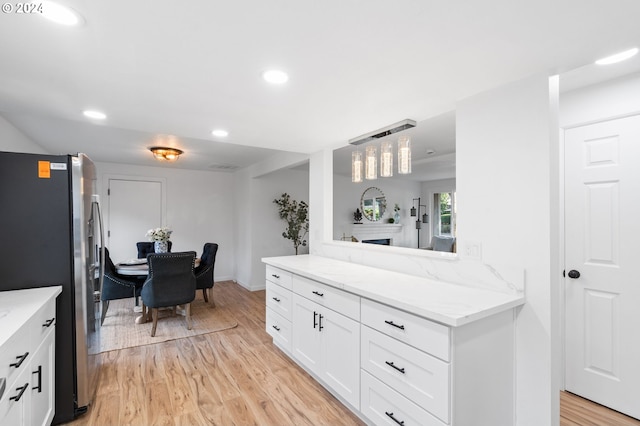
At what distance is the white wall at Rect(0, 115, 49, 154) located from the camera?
2957 mm

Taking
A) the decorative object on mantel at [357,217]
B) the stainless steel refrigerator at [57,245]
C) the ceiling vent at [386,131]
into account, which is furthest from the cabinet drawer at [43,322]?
the decorative object on mantel at [357,217]

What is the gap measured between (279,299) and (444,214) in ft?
20.4

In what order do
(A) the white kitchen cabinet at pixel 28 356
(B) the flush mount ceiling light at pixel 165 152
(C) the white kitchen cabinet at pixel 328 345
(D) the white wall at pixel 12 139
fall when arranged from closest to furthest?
(A) the white kitchen cabinet at pixel 28 356 < (C) the white kitchen cabinet at pixel 328 345 < (D) the white wall at pixel 12 139 < (B) the flush mount ceiling light at pixel 165 152

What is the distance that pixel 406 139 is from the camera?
93.0 inches

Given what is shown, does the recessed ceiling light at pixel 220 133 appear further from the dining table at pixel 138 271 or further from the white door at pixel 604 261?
the white door at pixel 604 261

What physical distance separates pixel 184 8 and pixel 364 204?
618 centimetres

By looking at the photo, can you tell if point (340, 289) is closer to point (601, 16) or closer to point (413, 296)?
point (413, 296)

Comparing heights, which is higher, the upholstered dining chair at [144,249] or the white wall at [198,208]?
the white wall at [198,208]

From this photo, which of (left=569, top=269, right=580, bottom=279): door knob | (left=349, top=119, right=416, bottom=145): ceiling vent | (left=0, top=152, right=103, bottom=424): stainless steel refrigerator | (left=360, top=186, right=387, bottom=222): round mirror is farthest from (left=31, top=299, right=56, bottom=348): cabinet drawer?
(left=360, top=186, right=387, bottom=222): round mirror

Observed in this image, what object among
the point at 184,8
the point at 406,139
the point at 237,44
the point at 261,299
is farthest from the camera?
the point at 261,299

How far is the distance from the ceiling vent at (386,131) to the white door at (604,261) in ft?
3.89

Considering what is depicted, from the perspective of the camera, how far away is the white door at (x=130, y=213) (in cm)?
542

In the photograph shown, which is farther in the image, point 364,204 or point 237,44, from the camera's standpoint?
point 364,204

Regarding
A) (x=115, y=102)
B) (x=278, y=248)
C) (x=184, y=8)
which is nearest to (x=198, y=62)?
(x=184, y=8)
